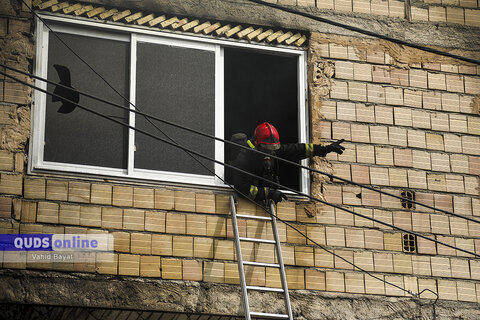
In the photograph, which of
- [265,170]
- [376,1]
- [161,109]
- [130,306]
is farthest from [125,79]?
[376,1]

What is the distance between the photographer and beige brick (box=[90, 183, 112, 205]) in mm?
7488

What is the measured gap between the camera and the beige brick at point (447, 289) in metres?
8.20

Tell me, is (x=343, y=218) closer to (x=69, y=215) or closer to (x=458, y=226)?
(x=458, y=226)

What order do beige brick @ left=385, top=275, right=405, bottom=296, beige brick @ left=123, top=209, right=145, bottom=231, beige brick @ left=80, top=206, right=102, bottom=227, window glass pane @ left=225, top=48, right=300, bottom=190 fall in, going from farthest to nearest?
1. window glass pane @ left=225, top=48, right=300, bottom=190
2. beige brick @ left=385, top=275, right=405, bottom=296
3. beige brick @ left=123, top=209, right=145, bottom=231
4. beige brick @ left=80, top=206, right=102, bottom=227

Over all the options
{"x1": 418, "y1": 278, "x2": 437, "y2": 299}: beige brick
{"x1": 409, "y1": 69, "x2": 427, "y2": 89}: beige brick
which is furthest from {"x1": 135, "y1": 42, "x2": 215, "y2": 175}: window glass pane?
{"x1": 418, "y1": 278, "x2": 437, "y2": 299}: beige brick

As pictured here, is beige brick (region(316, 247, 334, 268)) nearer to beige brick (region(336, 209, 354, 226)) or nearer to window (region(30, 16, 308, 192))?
beige brick (region(336, 209, 354, 226))

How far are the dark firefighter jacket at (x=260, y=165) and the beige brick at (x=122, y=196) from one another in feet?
3.43

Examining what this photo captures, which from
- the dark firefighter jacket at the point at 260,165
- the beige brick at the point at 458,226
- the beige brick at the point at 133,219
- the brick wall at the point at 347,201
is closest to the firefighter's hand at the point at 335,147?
the dark firefighter jacket at the point at 260,165

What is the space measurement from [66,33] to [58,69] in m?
0.39

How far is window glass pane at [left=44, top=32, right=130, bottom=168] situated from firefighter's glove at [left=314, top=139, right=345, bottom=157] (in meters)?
1.86

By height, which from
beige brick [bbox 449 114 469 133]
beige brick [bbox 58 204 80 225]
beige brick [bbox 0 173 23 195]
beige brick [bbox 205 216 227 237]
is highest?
beige brick [bbox 449 114 469 133]

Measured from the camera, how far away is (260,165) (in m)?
8.13

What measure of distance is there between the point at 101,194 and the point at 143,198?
39 cm

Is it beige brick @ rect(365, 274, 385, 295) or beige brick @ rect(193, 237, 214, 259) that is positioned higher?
beige brick @ rect(193, 237, 214, 259)
